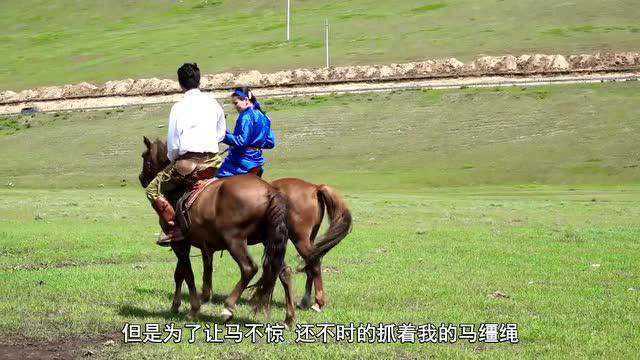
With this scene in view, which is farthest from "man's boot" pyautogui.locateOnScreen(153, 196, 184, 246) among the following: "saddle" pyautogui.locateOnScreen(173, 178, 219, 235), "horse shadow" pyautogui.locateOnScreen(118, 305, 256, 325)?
"horse shadow" pyautogui.locateOnScreen(118, 305, 256, 325)

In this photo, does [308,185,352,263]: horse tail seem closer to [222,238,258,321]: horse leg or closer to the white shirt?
[222,238,258,321]: horse leg

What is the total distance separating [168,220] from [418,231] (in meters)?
12.1

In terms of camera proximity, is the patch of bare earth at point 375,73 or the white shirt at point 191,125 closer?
the white shirt at point 191,125

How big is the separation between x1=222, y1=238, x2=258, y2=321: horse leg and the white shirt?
1.59 meters

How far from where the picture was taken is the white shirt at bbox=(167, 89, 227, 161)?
12.3 metres

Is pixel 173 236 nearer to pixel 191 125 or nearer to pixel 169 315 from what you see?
pixel 169 315

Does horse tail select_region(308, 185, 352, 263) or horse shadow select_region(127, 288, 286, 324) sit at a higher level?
horse tail select_region(308, 185, 352, 263)

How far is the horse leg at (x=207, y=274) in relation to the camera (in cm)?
1289

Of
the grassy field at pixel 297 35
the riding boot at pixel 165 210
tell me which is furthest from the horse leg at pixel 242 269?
the grassy field at pixel 297 35

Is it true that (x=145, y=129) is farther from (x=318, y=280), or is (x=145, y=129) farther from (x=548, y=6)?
(x=548, y=6)

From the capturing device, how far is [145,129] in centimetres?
6781

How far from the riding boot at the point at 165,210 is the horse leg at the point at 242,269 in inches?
47.9

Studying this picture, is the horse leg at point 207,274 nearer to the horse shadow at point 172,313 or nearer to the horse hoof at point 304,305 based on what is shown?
the horse shadow at point 172,313

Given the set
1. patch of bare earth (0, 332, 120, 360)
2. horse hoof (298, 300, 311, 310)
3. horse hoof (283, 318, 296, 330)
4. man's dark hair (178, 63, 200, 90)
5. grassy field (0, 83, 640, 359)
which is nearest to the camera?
patch of bare earth (0, 332, 120, 360)
